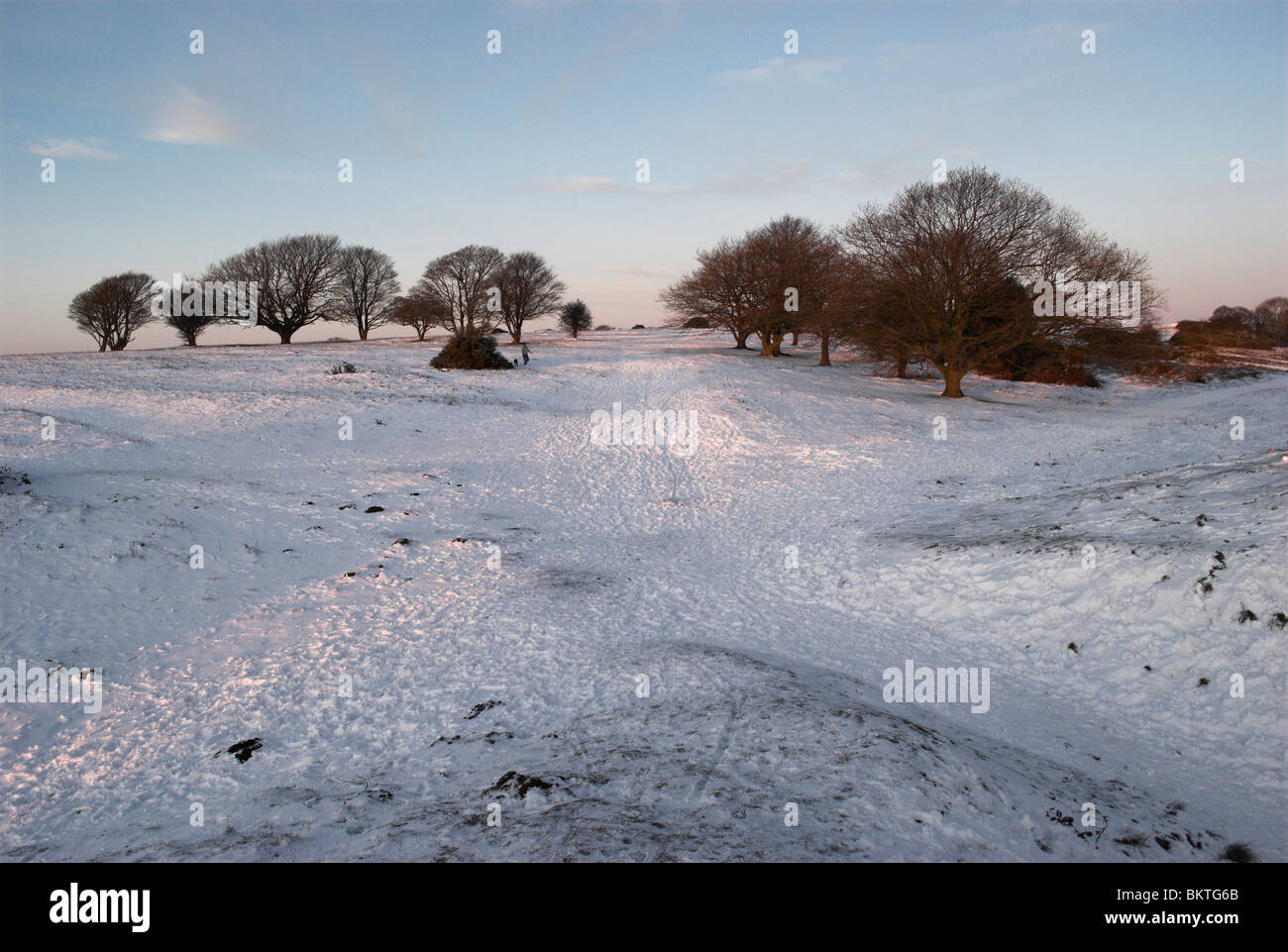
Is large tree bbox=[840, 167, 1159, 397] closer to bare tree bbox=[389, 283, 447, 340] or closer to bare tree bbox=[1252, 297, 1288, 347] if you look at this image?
bare tree bbox=[389, 283, 447, 340]

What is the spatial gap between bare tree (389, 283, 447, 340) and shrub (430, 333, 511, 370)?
21.9 meters

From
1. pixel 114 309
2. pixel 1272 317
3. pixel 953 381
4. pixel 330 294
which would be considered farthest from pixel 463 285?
pixel 1272 317

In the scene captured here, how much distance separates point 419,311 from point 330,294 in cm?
942

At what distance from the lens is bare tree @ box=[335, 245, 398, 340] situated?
6150 cm

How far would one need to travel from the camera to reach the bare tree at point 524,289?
62250 mm

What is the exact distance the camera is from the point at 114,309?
184 feet

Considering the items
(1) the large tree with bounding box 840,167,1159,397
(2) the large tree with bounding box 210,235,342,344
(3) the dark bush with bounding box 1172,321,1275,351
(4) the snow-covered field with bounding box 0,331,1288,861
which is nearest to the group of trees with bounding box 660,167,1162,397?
(1) the large tree with bounding box 840,167,1159,397

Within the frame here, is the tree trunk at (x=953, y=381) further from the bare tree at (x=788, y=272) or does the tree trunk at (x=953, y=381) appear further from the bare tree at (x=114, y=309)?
the bare tree at (x=114, y=309)

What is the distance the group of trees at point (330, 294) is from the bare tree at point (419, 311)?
3.4 inches

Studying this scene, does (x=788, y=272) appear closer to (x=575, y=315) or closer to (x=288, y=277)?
(x=575, y=315)

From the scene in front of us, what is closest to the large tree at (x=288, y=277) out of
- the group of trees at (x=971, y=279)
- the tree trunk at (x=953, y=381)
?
the group of trees at (x=971, y=279)

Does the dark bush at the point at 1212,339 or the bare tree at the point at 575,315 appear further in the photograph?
the bare tree at the point at 575,315

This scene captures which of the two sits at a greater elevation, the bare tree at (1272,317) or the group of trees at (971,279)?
the bare tree at (1272,317)
